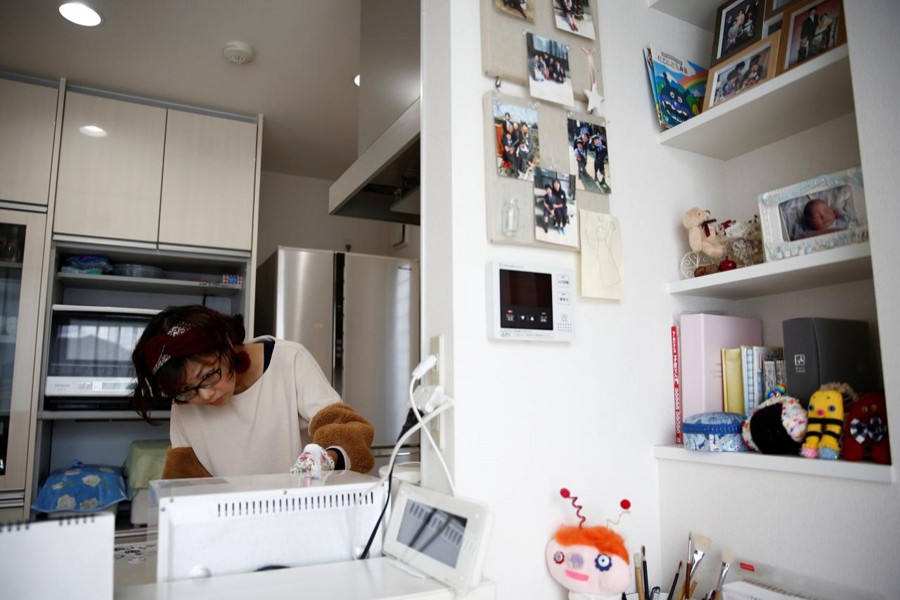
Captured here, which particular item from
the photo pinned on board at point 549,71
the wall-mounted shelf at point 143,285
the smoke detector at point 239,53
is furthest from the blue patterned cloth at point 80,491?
the photo pinned on board at point 549,71

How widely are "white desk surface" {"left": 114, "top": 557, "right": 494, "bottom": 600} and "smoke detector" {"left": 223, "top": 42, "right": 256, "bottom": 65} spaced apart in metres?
2.15

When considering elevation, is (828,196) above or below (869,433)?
above

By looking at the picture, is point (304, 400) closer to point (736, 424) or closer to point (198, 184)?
point (736, 424)

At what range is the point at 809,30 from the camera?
3.99ft

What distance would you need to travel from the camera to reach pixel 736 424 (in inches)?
47.0

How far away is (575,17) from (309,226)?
2.76 m

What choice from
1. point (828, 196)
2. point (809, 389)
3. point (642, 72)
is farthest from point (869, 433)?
point (642, 72)

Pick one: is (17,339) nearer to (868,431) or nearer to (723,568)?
(723,568)

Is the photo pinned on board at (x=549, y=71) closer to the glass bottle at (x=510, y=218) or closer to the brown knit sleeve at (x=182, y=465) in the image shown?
the glass bottle at (x=510, y=218)

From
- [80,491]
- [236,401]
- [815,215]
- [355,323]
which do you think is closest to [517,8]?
[815,215]

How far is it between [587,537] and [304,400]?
0.96 meters

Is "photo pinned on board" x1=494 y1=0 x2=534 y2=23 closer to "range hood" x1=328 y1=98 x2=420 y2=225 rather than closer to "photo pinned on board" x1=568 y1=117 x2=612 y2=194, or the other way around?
"photo pinned on board" x1=568 y1=117 x2=612 y2=194

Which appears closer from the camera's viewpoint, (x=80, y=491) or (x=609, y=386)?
(x=609, y=386)

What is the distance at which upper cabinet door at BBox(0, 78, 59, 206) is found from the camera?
8.55ft
